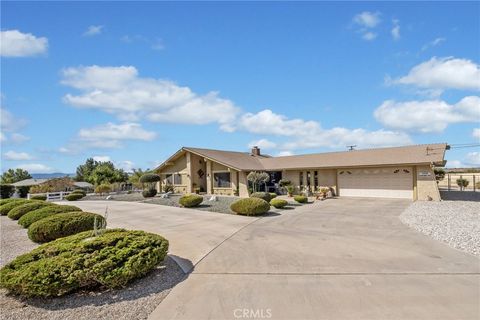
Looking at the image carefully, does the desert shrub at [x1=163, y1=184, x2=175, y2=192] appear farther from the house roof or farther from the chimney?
the chimney

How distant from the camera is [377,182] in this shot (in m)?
22.0

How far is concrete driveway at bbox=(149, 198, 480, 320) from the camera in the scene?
4.70m

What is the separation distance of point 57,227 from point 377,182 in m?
20.7

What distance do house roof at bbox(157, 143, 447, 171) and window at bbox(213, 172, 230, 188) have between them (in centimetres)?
147

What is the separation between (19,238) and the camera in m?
10.8

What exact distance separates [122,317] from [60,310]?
1220 millimetres

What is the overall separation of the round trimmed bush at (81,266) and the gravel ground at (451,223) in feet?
27.5

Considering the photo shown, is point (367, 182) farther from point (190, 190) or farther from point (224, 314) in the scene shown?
point (224, 314)

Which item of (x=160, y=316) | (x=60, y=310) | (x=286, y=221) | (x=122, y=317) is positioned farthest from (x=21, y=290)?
(x=286, y=221)

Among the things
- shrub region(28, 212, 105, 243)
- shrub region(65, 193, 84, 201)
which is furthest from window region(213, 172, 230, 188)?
shrub region(28, 212, 105, 243)

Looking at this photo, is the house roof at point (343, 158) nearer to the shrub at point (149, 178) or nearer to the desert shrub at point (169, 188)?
the shrub at point (149, 178)

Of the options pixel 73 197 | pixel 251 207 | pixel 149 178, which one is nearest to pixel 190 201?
pixel 251 207

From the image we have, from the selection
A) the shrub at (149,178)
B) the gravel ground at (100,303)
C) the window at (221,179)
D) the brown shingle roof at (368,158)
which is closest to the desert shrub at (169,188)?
the shrub at (149,178)

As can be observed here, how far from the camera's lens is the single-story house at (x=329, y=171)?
65.6ft
